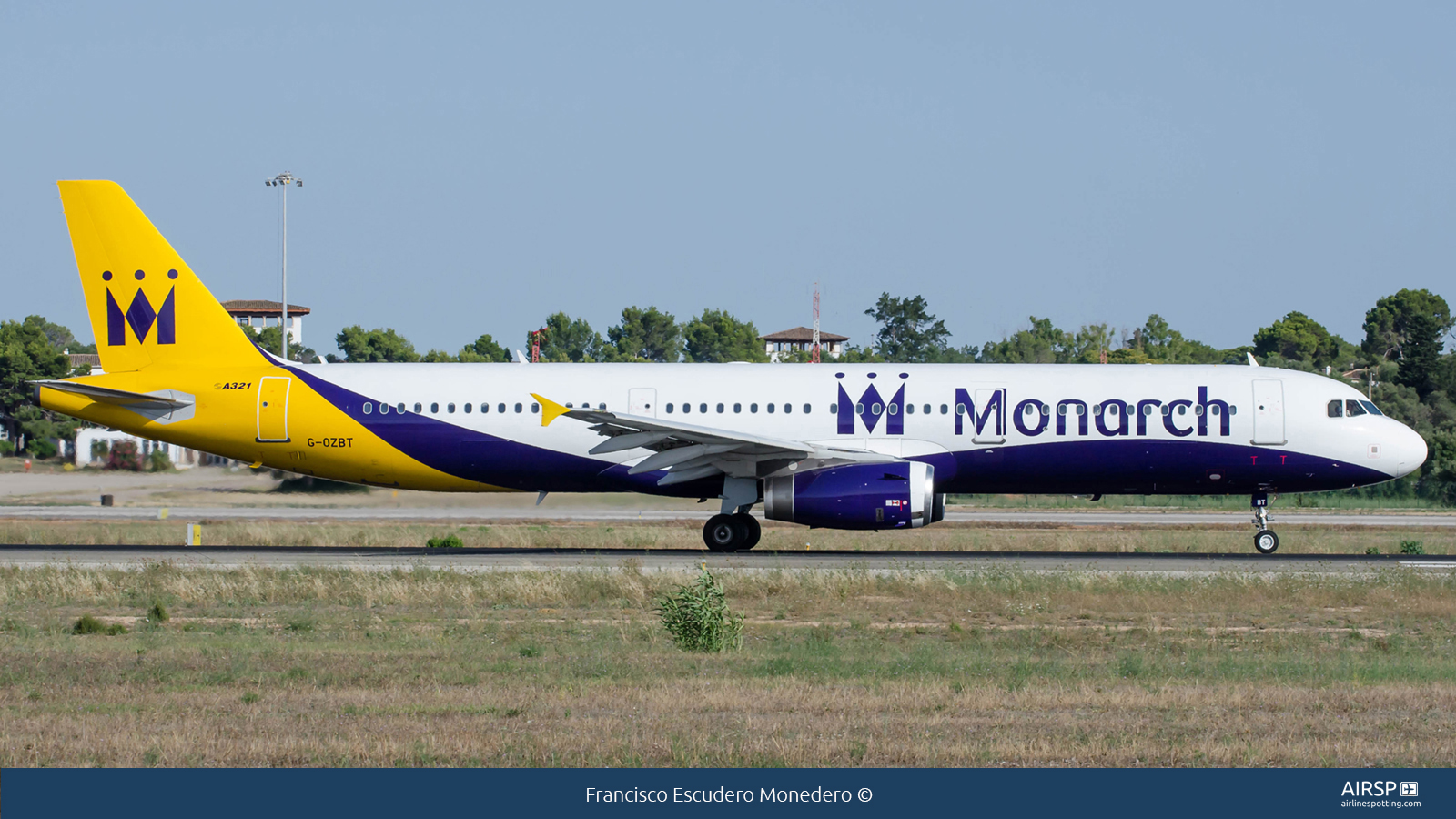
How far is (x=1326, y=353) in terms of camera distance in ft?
372

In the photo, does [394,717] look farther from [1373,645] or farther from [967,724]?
[1373,645]

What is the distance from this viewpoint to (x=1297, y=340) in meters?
115

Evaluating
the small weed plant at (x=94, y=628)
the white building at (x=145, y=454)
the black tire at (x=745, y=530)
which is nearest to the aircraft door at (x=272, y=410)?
the black tire at (x=745, y=530)

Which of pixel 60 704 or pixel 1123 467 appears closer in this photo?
pixel 60 704

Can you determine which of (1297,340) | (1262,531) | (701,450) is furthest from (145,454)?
(1297,340)

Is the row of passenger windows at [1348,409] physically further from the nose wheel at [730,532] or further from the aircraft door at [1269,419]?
the nose wheel at [730,532]

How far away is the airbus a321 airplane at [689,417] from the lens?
2597cm

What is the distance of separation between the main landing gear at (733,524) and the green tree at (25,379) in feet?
162

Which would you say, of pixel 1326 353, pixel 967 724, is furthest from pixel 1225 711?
pixel 1326 353

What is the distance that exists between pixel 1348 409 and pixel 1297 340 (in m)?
95.1

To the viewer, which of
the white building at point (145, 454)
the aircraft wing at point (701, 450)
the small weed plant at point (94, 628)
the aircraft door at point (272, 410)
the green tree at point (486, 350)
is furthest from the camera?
the green tree at point (486, 350)

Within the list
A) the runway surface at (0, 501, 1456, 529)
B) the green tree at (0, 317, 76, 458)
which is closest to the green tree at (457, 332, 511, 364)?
the green tree at (0, 317, 76, 458)

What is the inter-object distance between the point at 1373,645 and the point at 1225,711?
17.7 ft

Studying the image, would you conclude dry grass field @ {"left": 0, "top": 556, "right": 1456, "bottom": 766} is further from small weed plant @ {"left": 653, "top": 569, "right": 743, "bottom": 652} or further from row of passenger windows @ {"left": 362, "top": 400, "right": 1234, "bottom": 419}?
row of passenger windows @ {"left": 362, "top": 400, "right": 1234, "bottom": 419}
